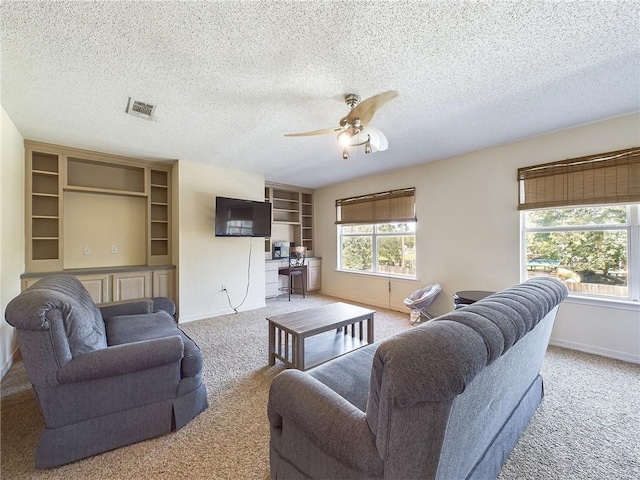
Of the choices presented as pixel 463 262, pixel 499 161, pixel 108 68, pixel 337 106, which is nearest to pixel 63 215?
pixel 108 68

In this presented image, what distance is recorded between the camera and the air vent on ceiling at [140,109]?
2.32 meters

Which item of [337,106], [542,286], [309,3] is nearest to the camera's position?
[309,3]

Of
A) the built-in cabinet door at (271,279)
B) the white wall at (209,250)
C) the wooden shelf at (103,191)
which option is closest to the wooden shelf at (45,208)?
the wooden shelf at (103,191)

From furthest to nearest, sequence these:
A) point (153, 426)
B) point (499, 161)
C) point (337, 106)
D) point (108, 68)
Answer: point (499, 161), point (337, 106), point (108, 68), point (153, 426)

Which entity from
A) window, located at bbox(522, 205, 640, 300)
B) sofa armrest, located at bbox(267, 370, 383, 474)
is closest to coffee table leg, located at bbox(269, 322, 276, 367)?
sofa armrest, located at bbox(267, 370, 383, 474)

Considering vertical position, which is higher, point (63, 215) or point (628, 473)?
point (63, 215)

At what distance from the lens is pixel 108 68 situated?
73.0 inches

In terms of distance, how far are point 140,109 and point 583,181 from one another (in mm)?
4501

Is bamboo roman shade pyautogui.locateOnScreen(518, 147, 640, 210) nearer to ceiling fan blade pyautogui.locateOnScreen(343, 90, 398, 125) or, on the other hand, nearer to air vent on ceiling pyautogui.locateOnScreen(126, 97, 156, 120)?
ceiling fan blade pyautogui.locateOnScreen(343, 90, 398, 125)

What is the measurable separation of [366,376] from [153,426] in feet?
4.53

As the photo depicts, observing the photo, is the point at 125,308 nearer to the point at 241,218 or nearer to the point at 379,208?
the point at 241,218

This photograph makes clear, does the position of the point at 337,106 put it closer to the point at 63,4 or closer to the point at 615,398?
the point at 63,4

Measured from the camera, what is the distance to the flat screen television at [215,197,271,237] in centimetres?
412

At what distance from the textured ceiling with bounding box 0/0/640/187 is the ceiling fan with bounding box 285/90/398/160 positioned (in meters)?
0.23
